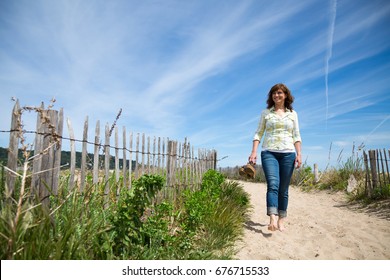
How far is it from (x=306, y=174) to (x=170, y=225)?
979cm

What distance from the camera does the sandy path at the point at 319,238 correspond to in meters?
3.37

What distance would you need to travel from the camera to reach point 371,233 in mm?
4367

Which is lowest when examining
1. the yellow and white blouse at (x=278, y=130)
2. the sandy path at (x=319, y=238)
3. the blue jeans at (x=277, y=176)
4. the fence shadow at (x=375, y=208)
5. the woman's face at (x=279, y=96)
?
A: the sandy path at (x=319, y=238)

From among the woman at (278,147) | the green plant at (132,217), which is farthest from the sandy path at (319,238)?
the green plant at (132,217)

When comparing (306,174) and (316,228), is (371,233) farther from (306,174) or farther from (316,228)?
(306,174)

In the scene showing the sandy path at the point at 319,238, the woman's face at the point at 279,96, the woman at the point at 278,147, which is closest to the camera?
the sandy path at the point at 319,238

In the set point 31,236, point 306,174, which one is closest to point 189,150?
point 31,236

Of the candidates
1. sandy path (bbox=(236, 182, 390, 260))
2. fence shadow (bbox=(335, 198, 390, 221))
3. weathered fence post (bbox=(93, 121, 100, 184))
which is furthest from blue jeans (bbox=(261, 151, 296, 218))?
fence shadow (bbox=(335, 198, 390, 221))

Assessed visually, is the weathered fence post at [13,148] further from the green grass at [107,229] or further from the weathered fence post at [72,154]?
the weathered fence post at [72,154]

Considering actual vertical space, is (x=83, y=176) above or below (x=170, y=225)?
above

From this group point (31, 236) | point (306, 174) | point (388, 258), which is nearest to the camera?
point (31, 236)

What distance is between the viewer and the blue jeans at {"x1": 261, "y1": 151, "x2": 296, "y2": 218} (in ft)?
12.4

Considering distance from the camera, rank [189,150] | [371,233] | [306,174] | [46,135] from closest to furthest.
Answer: [46,135] < [371,233] < [189,150] < [306,174]

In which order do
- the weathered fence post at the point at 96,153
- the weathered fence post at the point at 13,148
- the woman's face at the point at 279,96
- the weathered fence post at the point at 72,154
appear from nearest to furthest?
the weathered fence post at the point at 13,148 → the weathered fence post at the point at 72,154 → the weathered fence post at the point at 96,153 → the woman's face at the point at 279,96
